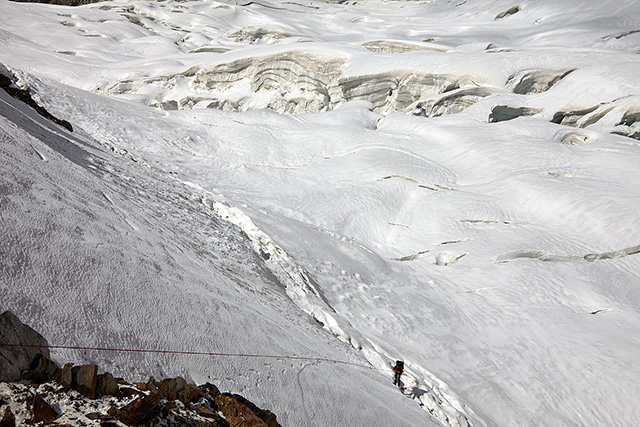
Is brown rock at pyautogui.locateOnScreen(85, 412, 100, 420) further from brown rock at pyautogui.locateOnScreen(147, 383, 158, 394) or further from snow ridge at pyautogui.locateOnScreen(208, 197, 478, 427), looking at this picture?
snow ridge at pyautogui.locateOnScreen(208, 197, 478, 427)

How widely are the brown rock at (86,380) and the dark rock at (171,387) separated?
1.71 ft

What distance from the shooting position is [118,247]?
16.5ft

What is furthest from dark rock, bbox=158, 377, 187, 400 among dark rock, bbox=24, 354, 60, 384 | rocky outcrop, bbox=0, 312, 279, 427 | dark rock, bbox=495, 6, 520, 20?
dark rock, bbox=495, 6, 520, 20

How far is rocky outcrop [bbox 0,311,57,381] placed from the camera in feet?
9.21

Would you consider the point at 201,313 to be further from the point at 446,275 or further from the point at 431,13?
the point at 431,13

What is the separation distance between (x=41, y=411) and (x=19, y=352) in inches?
20.3

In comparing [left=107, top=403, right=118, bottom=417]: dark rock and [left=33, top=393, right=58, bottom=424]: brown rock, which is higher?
[left=33, top=393, right=58, bottom=424]: brown rock

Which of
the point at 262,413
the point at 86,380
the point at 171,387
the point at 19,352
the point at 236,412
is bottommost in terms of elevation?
the point at 262,413

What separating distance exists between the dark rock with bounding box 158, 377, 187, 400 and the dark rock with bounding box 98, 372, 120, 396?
1.18ft

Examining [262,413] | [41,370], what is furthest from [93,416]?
[262,413]

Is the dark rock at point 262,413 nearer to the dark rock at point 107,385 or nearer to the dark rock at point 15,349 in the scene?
the dark rock at point 107,385

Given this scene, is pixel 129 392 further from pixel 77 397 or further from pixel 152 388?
pixel 77 397

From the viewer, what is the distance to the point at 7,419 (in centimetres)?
249

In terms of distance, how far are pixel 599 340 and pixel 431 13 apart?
64.0 meters
